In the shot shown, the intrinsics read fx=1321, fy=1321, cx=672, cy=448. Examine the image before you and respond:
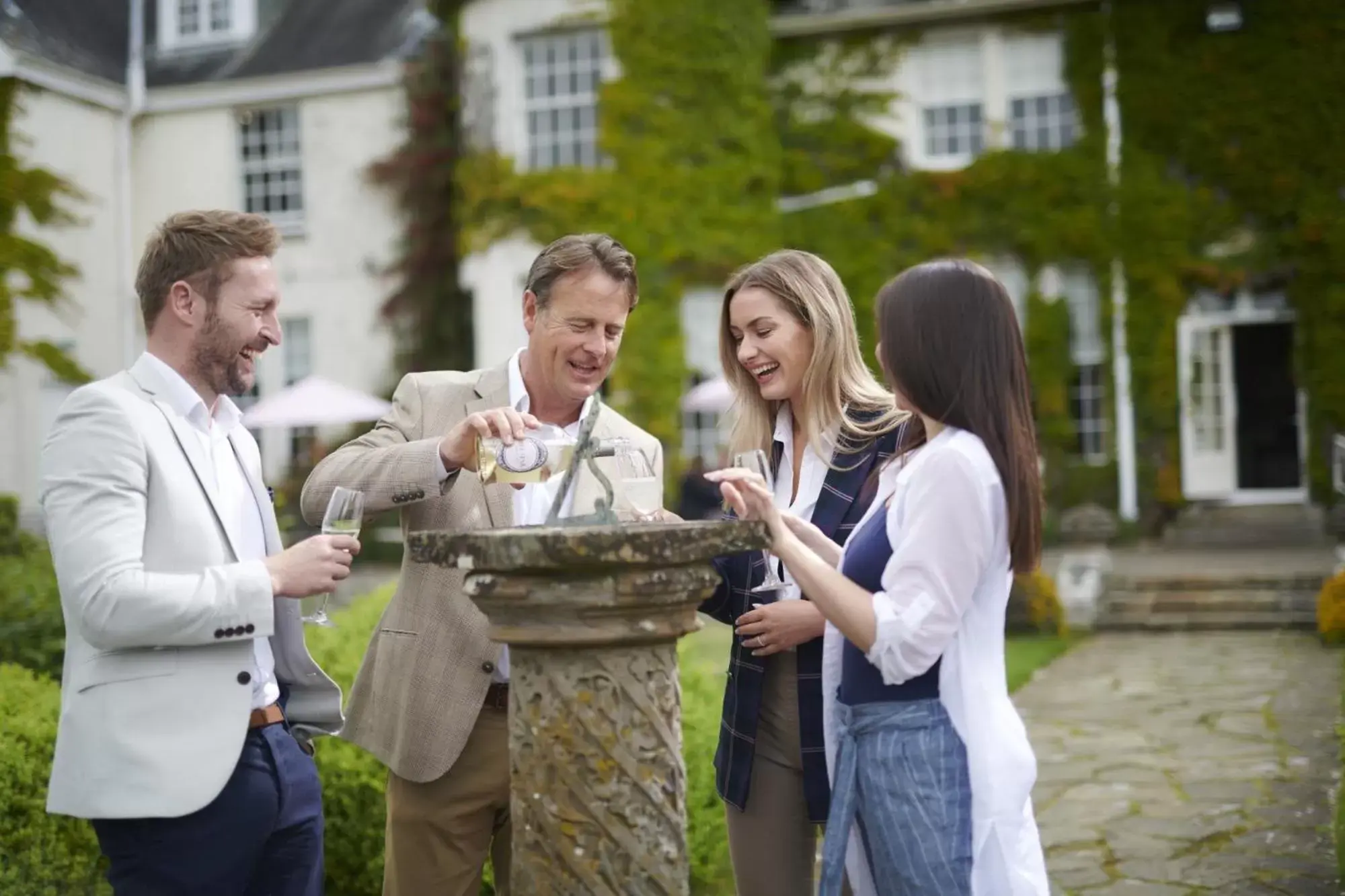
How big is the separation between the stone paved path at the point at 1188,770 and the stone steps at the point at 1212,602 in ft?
3.96

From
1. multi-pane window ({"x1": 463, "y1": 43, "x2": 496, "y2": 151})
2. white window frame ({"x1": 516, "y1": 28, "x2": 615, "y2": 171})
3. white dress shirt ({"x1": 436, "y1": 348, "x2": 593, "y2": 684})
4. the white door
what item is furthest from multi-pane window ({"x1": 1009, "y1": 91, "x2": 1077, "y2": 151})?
white dress shirt ({"x1": 436, "y1": 348, "x2": 593, "y2": 684})

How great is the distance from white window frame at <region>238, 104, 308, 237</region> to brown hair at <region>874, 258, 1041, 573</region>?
61.1ft

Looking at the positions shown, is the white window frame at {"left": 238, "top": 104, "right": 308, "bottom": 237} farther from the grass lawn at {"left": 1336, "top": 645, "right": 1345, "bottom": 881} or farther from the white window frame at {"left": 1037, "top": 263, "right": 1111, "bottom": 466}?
the grass lawn at {"left": 1336, "top": 645, "right": 1345, "bottom": 881}

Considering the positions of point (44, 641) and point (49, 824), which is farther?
point (44, 641)

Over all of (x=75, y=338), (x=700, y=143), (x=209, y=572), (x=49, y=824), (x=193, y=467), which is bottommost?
(x=49, y=824)

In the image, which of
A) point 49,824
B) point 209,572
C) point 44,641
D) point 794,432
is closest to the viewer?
point 209,572

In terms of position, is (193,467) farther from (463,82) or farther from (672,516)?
(463,82)

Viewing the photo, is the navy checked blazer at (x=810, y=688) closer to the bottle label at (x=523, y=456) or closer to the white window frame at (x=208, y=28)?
the bottle label at (x=523, y=456)

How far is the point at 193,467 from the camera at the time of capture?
2.66m

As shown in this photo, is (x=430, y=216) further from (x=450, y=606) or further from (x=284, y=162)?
(x=450, y=606)

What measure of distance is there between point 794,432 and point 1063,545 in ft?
46.8

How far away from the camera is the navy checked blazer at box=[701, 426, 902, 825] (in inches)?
119

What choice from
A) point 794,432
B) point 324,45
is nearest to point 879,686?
point 794,432

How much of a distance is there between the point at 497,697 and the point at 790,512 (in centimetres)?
82
